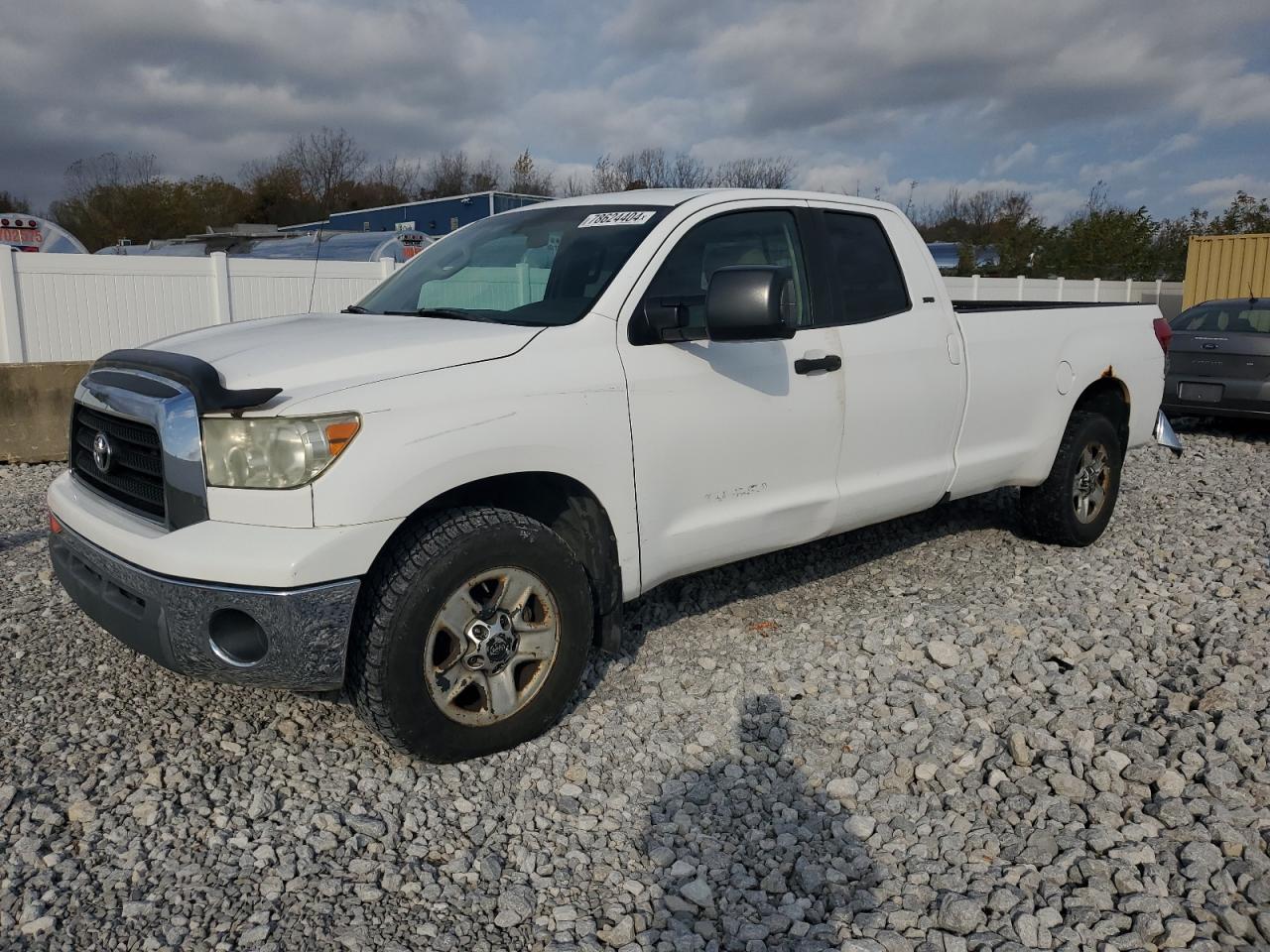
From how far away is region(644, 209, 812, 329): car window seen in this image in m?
3.82

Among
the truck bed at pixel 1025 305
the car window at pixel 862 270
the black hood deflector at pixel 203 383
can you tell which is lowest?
the black hood deflector at pixel 203 383

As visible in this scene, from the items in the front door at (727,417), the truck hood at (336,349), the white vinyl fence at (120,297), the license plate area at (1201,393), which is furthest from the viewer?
the white vinyl fence at (120,297)

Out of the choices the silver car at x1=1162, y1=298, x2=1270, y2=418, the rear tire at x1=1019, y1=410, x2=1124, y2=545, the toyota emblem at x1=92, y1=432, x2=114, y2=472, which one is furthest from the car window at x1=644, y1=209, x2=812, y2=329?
the silver car at x1=1162, y1=298, x2=1270, y2=418

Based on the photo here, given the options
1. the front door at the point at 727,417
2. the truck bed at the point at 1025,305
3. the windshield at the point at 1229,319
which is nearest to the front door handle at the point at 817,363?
the front door at the point at 727,417

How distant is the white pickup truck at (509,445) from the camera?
9.64ft

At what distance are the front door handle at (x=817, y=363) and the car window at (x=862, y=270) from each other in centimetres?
23

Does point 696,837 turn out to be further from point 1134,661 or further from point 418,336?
point 1134,661

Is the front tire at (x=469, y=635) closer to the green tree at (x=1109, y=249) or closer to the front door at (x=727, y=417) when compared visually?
the front door at (x=727, y=417)

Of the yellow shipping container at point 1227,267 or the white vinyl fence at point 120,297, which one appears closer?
the white vinyl fence at point 120,297

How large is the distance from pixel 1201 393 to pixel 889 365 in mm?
7243

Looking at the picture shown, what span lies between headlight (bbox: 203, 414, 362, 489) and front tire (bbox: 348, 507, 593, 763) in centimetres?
38

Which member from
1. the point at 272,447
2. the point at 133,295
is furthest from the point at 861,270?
the point at 133,295

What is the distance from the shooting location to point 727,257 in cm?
412

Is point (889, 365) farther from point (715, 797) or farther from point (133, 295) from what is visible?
point (133, 295)
